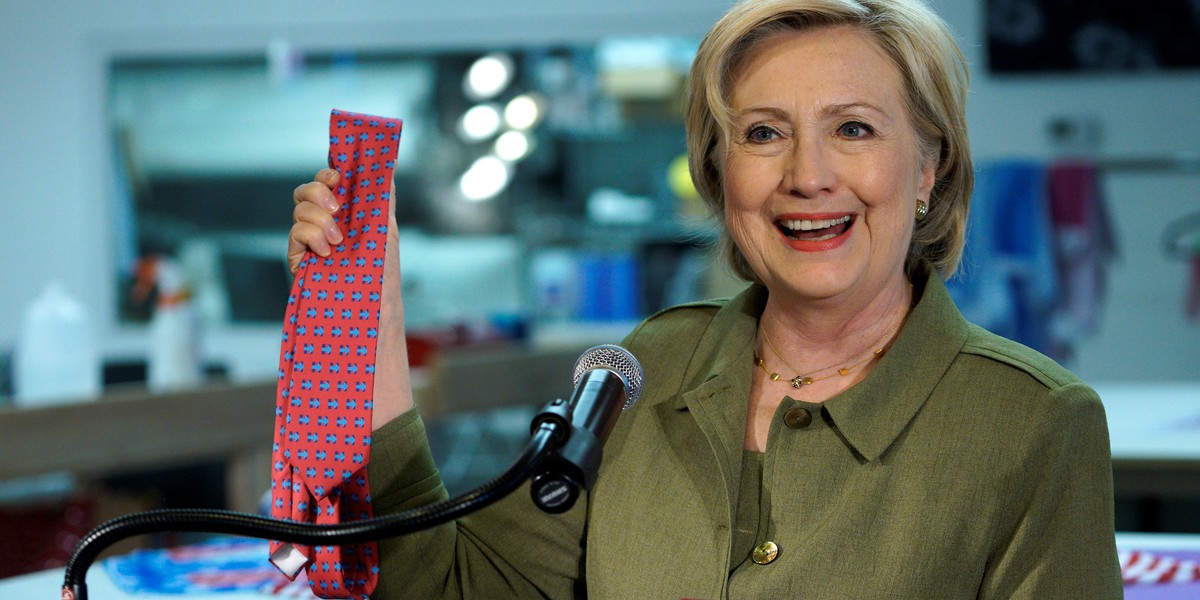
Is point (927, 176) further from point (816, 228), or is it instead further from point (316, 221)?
point (316, 221)

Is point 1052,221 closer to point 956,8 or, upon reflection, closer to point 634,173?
point 956,8

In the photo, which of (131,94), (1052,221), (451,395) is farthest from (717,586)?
(131,94)

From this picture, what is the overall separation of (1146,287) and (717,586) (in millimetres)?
4717

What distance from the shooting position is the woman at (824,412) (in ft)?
3.75

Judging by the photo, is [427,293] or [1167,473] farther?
[427,293]

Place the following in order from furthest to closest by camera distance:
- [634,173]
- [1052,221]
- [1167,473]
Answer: [634,173]
[1052,221]
[1167,473]

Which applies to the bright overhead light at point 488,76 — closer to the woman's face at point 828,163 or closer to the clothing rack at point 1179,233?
the clothing rack at point 1179,233

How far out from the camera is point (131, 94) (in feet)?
19.5

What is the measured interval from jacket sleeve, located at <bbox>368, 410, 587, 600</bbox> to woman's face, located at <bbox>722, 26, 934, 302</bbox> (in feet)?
1.32

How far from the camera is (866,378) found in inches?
50.7

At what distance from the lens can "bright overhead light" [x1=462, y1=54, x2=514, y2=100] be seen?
5781mm

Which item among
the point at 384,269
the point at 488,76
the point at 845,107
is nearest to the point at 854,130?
the point at 845,107

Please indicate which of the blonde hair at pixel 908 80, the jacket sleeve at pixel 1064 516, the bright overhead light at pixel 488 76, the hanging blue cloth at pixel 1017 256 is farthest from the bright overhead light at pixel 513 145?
the jacket sleeve at pixel 1064 516

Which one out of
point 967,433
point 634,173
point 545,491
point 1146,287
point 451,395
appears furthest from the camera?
point 634,173
